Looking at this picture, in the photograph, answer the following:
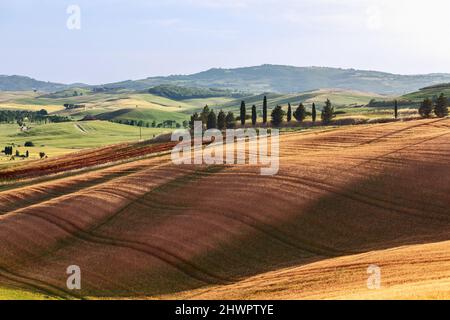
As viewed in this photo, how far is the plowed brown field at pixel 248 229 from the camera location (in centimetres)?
4297

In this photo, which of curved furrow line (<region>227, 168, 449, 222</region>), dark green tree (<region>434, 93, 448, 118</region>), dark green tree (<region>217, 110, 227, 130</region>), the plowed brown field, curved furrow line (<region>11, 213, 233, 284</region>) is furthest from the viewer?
dark green tree (<region>217, 110, 227, 130</region>)

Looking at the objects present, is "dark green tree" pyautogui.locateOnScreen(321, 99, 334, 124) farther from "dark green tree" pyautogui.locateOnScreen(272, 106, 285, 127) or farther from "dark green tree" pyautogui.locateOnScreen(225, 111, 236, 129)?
"dark green tree" pyautogui.locateOnScreen(225, 111, 236, 129)

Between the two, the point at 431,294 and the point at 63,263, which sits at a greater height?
the point at 431,294

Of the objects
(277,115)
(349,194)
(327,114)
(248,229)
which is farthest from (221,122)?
(248,229)

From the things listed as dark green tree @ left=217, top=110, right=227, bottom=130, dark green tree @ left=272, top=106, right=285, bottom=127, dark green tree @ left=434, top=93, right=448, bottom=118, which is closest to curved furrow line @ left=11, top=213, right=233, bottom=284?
dark green tree @ left=217, top=110, right=227, bottom=130

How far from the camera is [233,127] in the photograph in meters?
148

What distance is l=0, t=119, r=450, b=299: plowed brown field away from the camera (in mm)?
42969

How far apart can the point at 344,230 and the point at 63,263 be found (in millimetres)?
24301

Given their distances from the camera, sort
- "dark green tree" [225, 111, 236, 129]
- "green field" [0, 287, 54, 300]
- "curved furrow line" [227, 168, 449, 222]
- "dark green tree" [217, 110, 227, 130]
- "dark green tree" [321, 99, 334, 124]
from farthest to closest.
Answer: "dark green tree" [225, 111, 236, 129] → "dark green tree" [217, 110, 227, 130] → "dark green tree" [321, 99, 334, 124] → "curved furrow line" [227, 168, 449, 222] → "green field" [0, 287, 54, 300]

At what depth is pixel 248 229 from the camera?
184 ft
